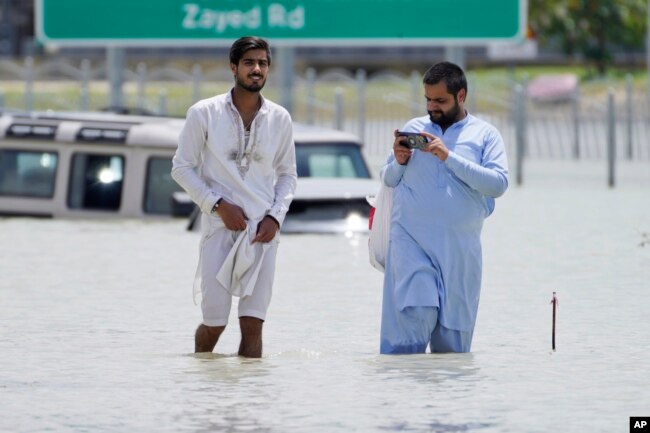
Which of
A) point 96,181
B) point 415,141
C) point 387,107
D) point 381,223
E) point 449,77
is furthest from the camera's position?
point 387,107

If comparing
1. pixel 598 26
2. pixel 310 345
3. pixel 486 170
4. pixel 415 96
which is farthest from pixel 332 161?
pixel 598 26

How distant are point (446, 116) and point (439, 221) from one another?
0.47 meters

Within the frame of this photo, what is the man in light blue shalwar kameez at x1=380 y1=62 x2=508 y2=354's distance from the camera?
9.41 m

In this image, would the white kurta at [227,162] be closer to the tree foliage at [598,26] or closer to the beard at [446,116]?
the beard at [446,116]

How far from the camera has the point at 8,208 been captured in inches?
789

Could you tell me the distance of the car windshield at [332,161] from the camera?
18.1m

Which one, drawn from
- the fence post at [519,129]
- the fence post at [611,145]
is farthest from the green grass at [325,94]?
the fence post at [611,145]

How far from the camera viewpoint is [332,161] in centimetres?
1869

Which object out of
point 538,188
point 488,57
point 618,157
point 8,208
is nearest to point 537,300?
point 8,208

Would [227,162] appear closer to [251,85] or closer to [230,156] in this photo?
[230,156]

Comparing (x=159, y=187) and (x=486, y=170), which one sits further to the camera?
(x=159, y=187)

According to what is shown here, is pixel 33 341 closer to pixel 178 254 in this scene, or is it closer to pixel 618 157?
pixel 178 254

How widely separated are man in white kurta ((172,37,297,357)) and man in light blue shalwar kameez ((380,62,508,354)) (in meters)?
0.54

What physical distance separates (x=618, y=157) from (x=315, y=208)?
670 inches
